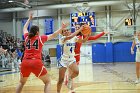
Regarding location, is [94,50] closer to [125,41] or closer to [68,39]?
[125,41]

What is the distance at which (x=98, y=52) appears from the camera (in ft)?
113

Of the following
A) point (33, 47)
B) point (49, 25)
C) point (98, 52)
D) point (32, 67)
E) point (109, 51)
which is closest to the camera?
point (32, 67)

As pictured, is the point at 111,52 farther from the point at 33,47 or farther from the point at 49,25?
the point at 33,47

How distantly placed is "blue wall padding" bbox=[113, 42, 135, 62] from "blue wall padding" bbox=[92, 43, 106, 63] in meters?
1.39

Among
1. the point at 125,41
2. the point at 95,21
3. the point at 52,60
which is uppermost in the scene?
the point at 95,21

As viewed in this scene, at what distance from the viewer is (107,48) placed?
3397 centimetres

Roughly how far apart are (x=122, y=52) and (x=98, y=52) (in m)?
2.88

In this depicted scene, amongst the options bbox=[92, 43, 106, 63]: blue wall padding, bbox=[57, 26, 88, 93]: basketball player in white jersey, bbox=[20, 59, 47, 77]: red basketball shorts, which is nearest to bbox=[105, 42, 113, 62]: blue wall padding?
bbox=[92, 43, 106, 63]: blue wall padding

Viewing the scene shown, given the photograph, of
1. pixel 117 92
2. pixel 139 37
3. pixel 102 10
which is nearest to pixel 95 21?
pixel 102 10

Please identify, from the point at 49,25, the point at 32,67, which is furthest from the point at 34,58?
the point at 49,25

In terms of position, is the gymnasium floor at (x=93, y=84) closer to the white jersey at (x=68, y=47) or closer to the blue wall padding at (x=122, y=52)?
the white jersey at (x=68, y=47)

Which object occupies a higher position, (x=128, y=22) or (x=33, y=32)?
(x=128, y=22)

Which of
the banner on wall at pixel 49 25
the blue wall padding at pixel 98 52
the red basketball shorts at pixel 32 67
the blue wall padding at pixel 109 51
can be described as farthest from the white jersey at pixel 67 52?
the banner on wall at pixel 49 25

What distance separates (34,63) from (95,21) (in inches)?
1132
